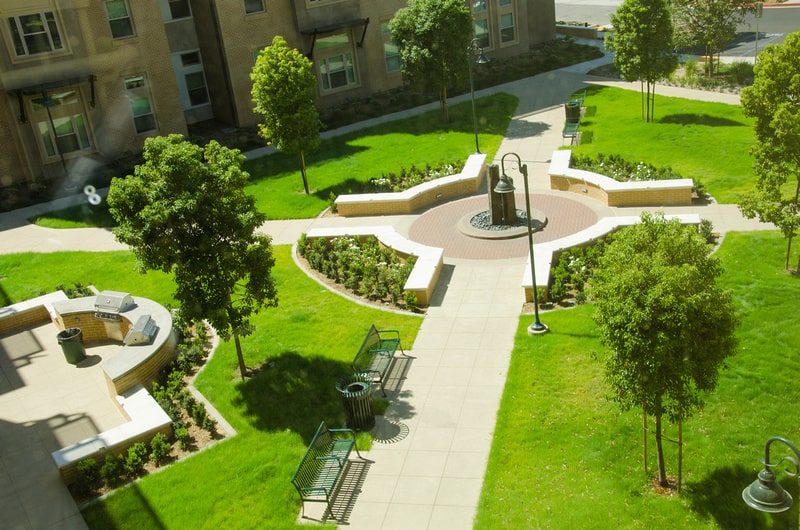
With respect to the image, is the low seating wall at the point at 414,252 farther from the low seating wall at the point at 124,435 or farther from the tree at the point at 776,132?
the tree at the point at 776,132

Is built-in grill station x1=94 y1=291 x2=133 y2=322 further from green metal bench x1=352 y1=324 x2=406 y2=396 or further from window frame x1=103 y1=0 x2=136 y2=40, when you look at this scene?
window frame x1=103 y1=0 x2=136 y2=40

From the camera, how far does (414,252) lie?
866 inches

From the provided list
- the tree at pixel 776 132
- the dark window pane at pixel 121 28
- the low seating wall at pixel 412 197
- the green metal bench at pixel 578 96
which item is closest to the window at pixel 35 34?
the dark window pane at pixel 121 28

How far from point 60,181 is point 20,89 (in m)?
3.84

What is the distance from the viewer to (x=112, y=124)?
3319 centimetres

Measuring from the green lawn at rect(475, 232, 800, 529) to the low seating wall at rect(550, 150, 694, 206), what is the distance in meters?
6.37

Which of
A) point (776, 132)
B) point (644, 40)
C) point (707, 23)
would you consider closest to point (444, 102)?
point (644, 40)

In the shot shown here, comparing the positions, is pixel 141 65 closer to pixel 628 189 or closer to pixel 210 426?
pixel 628 189

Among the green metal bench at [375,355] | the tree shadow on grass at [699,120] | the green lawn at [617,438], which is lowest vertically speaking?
the green lawn at [617,438]

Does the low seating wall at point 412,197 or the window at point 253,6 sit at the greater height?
the window at point 253,6

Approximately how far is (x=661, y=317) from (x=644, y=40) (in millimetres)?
21865

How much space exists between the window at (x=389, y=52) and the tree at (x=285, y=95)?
44.5 feet

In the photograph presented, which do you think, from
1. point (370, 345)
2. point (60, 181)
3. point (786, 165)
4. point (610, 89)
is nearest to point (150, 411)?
point (370, 345)

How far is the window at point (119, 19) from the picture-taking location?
32344 millimetres
